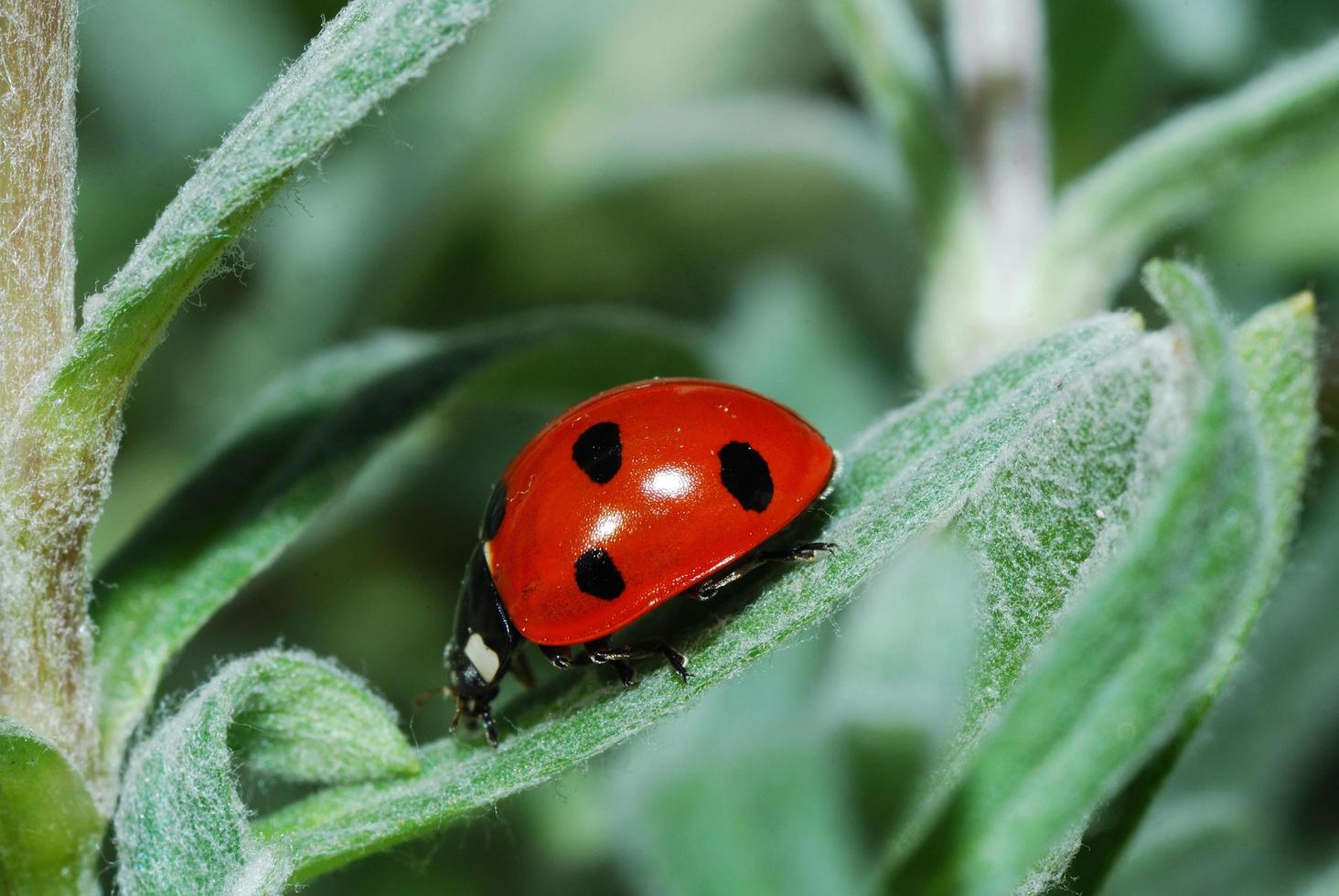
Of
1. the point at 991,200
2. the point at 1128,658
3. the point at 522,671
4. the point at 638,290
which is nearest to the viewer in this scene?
the point at 1128,658

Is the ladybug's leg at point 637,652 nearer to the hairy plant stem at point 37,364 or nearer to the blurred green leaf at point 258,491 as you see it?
the blurred green leaf at point 258,491

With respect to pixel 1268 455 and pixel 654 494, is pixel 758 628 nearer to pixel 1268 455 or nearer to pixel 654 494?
pixel 654 494

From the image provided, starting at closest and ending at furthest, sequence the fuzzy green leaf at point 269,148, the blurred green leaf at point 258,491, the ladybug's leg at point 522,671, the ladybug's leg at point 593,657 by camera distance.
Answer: the fuzzy green leaf at point 269,148, the blurred green leaf at point 258,491, the ladybug's leg at point 593,657, the ladybug's leg at point 522,671

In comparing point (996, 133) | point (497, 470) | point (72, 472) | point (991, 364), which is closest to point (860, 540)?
point (991, 364)

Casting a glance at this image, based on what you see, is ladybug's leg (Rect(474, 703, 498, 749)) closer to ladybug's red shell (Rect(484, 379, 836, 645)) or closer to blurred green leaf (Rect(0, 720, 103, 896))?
ladybug's red shell (Rect(484, 379, 836, 645))

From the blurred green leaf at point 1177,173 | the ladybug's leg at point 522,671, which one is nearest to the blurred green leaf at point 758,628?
the ladybug's leg at point 522,671

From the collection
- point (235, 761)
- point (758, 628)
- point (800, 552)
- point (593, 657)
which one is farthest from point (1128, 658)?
point (235, 761)
